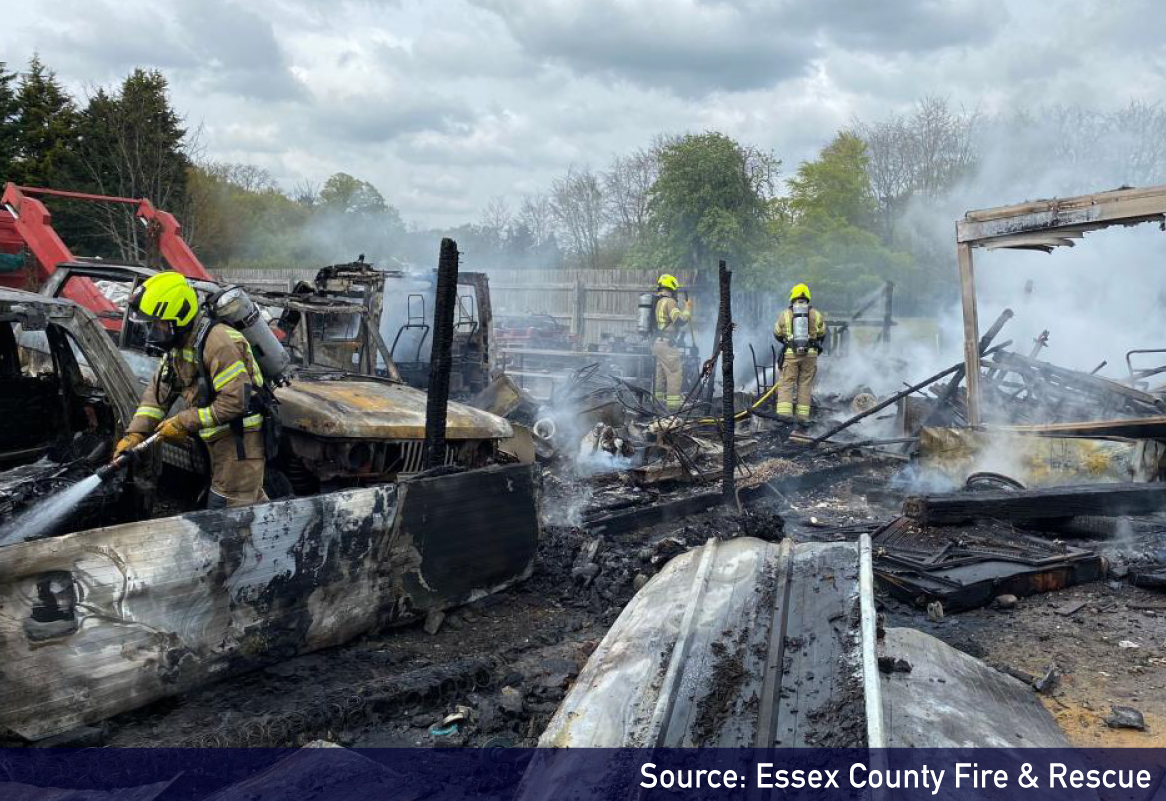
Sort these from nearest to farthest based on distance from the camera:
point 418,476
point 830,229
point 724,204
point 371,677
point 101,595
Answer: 1. point 101,595
2. point 371,677
3. point 418,476
4. point 724,204
5. point 830,229

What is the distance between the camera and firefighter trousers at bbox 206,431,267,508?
4168mm

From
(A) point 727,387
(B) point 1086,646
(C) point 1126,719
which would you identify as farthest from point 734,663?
(A) point 727,387

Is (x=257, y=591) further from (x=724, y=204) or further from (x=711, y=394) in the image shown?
(x=724, y=204)

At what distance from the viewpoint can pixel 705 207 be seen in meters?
22.4

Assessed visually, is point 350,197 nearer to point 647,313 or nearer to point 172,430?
point 647,313

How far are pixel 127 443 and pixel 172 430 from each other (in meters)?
0.21

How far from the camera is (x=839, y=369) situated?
1517 centimetres

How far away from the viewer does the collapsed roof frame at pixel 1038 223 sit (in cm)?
671

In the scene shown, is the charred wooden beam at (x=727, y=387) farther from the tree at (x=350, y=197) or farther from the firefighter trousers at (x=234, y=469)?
the tree at (x=350, y=197)

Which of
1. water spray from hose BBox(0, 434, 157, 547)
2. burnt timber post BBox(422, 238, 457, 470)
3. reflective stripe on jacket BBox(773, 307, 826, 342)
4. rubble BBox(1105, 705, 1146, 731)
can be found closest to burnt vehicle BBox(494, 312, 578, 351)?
reflective stripe on jacket BBox(773, 307, 826, 342)

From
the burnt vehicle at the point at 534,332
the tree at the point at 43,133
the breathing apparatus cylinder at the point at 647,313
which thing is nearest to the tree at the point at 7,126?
the tree at the point at 43,133

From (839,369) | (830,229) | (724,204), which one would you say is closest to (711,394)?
(839,369)

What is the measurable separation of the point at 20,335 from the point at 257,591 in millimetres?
2657

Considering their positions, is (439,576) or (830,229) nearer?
(439,576)
